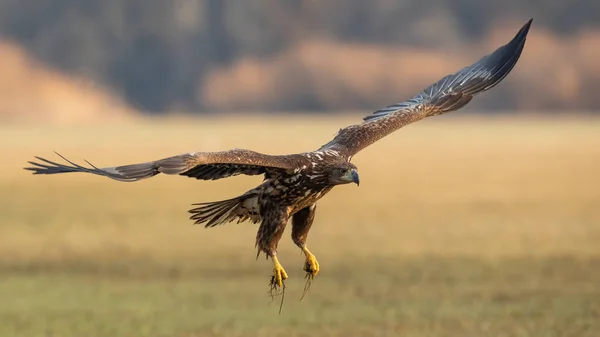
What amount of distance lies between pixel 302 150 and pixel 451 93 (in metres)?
40.4

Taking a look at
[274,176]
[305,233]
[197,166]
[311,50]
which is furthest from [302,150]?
[311,50]

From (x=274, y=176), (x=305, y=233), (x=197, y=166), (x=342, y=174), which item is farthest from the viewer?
(x=305, y=233)

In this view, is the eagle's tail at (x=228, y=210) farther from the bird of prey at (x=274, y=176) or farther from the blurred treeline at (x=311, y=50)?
the blurred treeline at (x=311, y=50)

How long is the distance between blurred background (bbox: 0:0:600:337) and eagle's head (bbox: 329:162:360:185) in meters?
5.06

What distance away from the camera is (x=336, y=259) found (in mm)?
21688

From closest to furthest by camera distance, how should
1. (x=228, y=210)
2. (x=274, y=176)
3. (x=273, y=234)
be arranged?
(x=273, y=234), (x=274, y=176), (x=228, y=210)

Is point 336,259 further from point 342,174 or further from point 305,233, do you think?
point 342,174

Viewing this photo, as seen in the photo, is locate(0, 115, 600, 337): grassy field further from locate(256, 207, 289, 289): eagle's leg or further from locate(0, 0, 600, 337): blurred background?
locate(256, 207, 289, 289): eagle's leg

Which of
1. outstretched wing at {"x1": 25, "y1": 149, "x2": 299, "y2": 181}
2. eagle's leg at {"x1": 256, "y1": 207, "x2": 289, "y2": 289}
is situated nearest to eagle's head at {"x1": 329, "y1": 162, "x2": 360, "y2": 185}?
outstretched wing at {"x1": 25, "y1": 149, "x2": 299, "y2": 181}

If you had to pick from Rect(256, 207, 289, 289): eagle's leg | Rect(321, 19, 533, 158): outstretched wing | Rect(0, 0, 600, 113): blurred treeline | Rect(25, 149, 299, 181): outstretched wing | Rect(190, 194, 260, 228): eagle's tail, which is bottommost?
Rect(256, 207, 289, 289): eagle's leg

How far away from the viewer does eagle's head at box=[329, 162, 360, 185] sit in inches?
375

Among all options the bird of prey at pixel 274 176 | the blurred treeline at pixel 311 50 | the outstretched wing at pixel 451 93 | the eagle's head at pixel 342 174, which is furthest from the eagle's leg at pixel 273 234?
the blurred treeline at pixel 311 50

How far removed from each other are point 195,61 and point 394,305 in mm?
84496

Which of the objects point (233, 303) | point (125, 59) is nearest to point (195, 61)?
point (125, 59)
